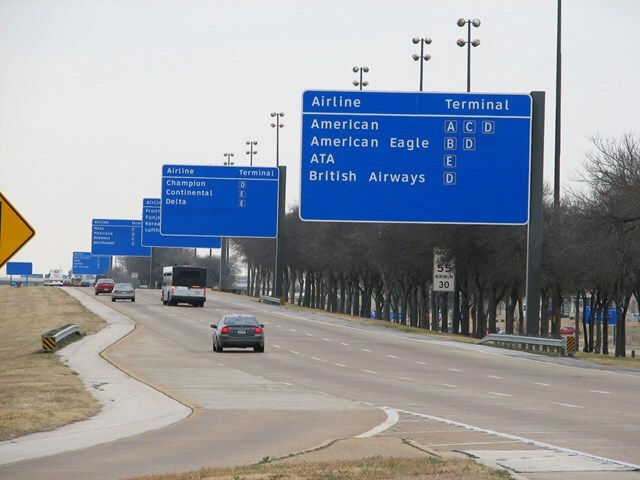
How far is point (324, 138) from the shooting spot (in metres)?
46.9

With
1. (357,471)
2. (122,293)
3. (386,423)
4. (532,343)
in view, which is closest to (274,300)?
(122,293)

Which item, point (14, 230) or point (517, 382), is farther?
point (517, 382)

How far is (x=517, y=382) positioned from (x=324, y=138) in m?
15.9

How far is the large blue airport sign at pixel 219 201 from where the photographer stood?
7394 cm

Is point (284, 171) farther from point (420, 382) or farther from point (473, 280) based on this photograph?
point (420, 382)

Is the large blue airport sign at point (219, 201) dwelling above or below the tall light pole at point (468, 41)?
below

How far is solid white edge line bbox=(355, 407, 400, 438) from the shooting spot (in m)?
19.0

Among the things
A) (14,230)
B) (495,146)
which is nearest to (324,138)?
(495,146)

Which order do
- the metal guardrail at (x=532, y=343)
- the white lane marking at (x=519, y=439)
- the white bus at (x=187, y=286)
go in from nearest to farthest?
the white lane marking at (x=519, y=439) → the metal guardrail at (x=532, y=343) → the white bus at (x=187, y=286)

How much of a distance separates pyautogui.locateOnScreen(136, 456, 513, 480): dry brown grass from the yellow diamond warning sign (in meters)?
5.61

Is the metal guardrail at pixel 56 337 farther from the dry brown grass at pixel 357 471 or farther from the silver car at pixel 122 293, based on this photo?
the silver car at pixel 122 293

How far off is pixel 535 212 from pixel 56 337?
61.5ft

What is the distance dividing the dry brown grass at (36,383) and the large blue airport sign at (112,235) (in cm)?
4363

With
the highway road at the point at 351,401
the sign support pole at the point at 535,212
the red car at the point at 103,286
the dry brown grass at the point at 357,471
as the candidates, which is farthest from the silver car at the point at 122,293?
the dry brown grass at the point at 357,471
